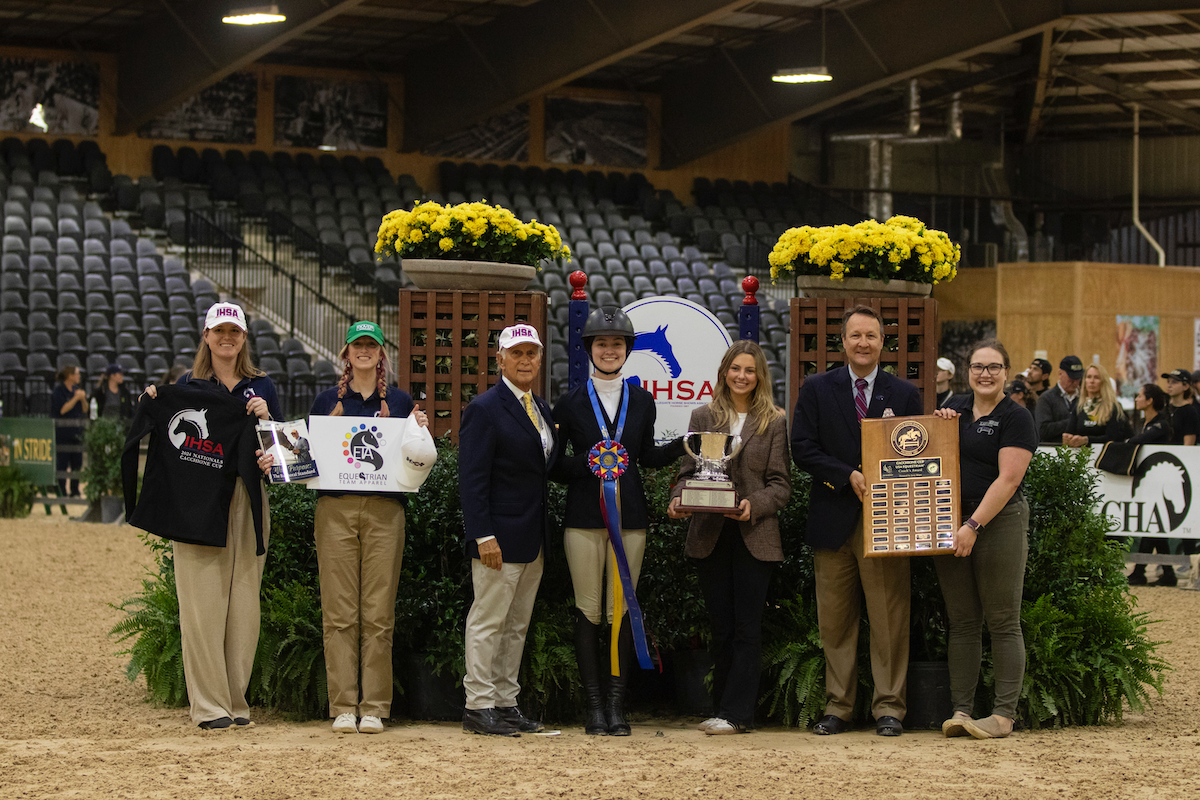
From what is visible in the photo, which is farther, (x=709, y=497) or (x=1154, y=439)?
(x=1154, y=439)

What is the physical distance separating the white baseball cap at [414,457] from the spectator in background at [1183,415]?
7.40 meters

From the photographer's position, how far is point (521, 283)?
7.06 m

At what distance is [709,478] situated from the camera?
18.1ft

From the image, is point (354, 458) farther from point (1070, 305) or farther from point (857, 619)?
point (1070, 305)

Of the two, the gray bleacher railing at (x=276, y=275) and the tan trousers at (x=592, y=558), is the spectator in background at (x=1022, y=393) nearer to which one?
the tan trousers at (x=592, y=558)

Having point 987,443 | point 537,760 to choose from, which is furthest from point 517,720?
point 987,443

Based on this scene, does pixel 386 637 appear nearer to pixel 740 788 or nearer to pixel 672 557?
pixel 672 557

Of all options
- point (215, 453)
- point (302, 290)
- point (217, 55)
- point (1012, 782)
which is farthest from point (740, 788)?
point (217, 55)

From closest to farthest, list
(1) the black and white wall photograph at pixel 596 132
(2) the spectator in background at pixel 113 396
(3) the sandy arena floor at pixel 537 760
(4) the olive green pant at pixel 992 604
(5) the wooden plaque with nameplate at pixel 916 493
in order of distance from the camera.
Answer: (3) the sandy arena floor at pixel 537 760 < (5) the wooden plaque with nameplate at pixel 916 493 < (4) the olive green pant at pixel 992 604 < (2) the spectator in background at pixel 113 396 < (1) the black and white wall photograph at pixel 596 132

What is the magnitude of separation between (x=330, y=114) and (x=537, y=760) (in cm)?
2136

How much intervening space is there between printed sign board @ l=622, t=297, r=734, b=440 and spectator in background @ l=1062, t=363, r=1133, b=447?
174 inches

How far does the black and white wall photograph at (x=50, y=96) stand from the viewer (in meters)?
22.4

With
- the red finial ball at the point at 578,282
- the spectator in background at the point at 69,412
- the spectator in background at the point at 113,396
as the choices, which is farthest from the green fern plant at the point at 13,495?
the red finial ball at the point at 578,282

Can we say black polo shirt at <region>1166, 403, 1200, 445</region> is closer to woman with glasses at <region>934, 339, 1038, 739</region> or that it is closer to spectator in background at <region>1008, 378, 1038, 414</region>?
spectator in background at <region>1008, 378, 1038, 414</region>
